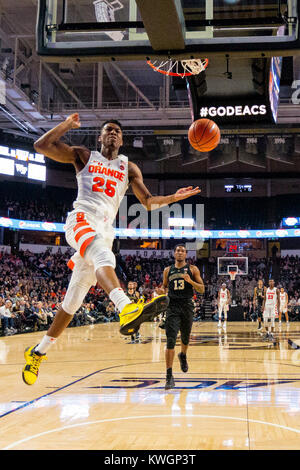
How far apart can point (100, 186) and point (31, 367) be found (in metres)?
1.73

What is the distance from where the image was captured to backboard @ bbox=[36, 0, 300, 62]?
199 inches

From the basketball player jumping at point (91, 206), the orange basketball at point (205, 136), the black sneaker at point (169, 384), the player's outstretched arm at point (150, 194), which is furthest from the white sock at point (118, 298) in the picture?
the orange basketball at point (205, 136)

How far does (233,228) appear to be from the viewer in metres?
36.4

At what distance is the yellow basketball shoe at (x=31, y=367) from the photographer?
4480mm

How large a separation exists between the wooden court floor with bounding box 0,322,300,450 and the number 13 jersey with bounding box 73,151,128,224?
1841mm

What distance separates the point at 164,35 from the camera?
16.8ft

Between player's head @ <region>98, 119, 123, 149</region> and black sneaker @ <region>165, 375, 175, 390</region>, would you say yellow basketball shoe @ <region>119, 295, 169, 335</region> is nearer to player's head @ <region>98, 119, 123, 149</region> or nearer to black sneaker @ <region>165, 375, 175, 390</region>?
player's head @ <region>98, 119, 123, 149</region>

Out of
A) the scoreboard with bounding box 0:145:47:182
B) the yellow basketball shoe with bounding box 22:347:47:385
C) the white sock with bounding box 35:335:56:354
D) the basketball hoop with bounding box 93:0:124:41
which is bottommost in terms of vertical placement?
the yellow basketball shoe with bounding box 22:347:47:385

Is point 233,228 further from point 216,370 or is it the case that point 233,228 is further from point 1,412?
point 1,412

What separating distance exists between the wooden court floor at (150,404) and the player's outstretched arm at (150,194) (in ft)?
6.37

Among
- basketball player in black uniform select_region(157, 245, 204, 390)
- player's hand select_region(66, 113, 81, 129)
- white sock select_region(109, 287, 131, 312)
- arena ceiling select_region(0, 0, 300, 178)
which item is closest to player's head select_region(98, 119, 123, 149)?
player's hand select_region(66, 113, 81, 129)

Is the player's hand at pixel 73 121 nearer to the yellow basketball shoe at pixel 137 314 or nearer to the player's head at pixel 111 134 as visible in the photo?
the player's head at pixel 111 134

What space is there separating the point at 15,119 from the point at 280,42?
64.8 feet

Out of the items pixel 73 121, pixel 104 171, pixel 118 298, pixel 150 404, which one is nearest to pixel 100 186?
pixel 104 171
